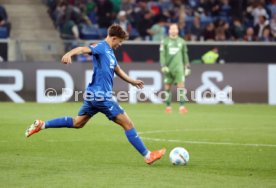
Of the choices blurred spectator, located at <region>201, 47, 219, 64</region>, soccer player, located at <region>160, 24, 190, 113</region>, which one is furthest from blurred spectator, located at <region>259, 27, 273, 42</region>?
soccer player, located at <region>160, 24, 190, 113</region>

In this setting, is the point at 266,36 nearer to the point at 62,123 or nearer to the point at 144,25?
the point at 144,25

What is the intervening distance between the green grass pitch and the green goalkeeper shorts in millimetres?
1234

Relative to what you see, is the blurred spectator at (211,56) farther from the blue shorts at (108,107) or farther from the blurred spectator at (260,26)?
Answer: the blue shorts at (108,107)

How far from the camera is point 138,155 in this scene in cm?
1245

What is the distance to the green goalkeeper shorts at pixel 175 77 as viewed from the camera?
73.0 feet

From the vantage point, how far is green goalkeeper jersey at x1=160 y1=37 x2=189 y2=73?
22.3 meters

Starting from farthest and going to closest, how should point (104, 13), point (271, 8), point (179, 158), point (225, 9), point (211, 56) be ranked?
point (271, 8) < point (225, 9) < point (104, 13) < point (211, 56) < point (179, 158)

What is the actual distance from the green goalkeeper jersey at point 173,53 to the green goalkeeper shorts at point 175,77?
0.35ft

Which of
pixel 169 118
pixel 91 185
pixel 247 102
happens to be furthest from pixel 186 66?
pixel 91 185

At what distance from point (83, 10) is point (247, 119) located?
38.0 ft

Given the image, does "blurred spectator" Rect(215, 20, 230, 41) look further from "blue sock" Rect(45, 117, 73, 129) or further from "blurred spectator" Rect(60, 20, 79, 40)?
"blue sock" Rect(45, 117, 73, 129)

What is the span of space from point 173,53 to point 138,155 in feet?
33.6

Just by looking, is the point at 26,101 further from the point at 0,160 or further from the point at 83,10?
the point at 0,160

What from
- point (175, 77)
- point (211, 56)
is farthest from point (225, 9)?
point (175, 77)
